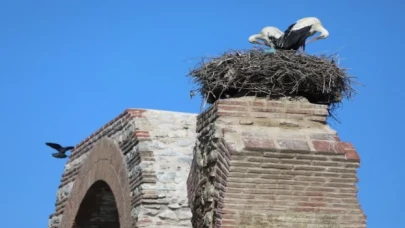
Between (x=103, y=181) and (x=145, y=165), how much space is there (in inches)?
60.7

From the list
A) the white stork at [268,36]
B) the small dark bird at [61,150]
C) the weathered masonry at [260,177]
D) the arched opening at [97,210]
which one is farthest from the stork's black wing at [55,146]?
the white stork at [268,36]

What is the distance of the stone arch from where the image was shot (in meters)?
9.34

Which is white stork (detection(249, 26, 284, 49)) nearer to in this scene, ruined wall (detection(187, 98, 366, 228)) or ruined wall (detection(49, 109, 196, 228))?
ruined wall (detection(187, 98, 366, 228))

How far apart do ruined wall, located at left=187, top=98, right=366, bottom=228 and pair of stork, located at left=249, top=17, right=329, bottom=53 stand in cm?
66

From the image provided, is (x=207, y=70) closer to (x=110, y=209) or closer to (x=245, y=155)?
(x=245, y=155)

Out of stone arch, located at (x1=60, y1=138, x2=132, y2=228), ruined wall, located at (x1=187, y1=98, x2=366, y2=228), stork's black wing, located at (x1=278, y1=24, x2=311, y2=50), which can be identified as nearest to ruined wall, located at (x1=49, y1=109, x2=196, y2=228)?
stone arch, located at (x1=60, y1=138, x2=132, y2=228)

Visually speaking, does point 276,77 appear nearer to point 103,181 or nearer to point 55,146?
point 103,181

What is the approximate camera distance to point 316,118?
7645 millimetres

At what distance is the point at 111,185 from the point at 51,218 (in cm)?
253

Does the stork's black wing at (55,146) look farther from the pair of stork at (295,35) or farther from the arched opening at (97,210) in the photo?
the pair of stork at (295,35)

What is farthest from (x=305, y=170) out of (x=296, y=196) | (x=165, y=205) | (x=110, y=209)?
(x=110, y=209)

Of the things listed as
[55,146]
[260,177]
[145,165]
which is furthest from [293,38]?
[55,146]

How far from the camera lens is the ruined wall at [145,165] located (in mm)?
8641


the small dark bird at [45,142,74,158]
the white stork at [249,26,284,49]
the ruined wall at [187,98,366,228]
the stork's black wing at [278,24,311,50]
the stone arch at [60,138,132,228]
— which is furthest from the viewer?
the small dark bird at [45,142,74,158]
